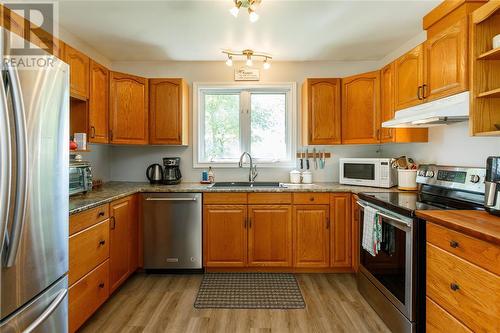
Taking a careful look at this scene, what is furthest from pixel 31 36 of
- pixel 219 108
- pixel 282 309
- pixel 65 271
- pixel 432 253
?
pixel 432 253

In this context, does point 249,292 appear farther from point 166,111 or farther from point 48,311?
point 166,111

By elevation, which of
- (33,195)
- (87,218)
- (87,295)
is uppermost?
(33,195)

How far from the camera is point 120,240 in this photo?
7.86 feet

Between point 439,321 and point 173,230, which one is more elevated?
point 173,230

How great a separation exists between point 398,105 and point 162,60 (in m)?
2.76

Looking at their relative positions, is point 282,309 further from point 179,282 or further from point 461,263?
point 461,263

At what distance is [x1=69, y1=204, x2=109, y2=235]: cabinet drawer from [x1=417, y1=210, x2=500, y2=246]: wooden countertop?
213cm

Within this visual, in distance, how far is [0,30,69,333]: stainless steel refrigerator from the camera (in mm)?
1097

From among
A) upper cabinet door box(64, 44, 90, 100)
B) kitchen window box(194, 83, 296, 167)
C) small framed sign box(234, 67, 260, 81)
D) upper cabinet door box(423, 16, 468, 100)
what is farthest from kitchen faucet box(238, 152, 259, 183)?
upper cabinet door box(423, 16, 468, 100)

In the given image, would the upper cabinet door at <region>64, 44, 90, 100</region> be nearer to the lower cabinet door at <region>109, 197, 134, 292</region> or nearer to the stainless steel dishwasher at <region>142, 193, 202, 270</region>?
the lower cabinet door at <region>109, 197, 134, 292</region>

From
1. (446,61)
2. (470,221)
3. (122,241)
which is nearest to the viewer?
(470,221)

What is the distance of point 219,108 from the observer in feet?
11.4

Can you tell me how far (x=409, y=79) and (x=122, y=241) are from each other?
9.68 ft

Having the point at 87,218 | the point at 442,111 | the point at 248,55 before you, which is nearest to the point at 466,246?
the point at 442,111
